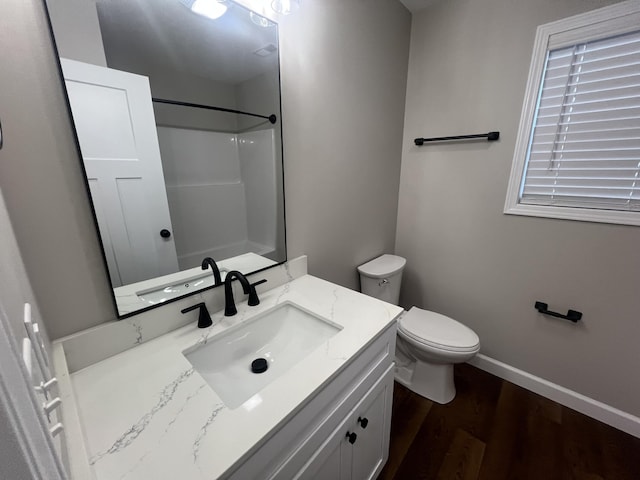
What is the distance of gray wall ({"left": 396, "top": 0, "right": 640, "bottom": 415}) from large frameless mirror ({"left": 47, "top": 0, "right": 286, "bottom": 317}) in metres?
1.16

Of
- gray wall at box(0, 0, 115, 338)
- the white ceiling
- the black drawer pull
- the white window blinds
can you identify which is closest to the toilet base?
the black drawer pull

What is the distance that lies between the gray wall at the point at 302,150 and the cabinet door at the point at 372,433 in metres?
0.67

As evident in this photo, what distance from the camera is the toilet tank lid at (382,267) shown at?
1.70 m

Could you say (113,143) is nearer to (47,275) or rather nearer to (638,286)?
(47,275)

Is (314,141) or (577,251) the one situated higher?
(314,141)

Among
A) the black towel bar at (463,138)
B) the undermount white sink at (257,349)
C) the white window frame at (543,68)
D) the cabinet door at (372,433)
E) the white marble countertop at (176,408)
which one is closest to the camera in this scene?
the white marble countertop at (176,408)

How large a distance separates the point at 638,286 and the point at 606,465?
87cm

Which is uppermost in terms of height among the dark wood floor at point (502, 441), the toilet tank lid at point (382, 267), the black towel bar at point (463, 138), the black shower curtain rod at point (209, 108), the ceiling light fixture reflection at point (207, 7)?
the ceiling light fixture reflection at point (207, 7)

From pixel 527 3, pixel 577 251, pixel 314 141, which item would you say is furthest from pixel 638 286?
pixel 314 141

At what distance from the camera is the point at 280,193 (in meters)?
1.25

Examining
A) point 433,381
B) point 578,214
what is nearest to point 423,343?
point 433,381

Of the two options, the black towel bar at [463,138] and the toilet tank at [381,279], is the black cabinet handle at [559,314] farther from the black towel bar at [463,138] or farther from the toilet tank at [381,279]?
the black towel bar at [463,138]

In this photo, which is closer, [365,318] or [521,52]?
[365,318]

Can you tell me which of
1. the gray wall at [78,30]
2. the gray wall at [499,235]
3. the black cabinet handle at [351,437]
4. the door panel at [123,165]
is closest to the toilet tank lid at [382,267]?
the gray wall at [499,235]
